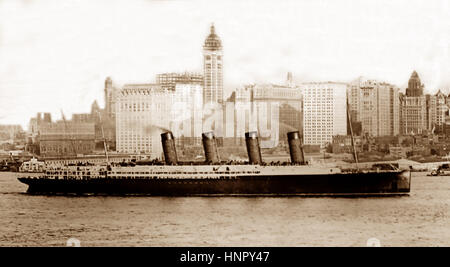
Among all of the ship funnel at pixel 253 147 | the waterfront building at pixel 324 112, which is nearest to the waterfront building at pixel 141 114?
the ship funnel at pixel 253 147

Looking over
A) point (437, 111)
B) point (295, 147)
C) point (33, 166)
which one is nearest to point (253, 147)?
point (295, 147)

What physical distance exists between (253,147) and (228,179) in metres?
1.47

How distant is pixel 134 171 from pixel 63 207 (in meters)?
1.22

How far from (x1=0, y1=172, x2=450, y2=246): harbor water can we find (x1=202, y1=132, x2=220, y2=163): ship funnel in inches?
23.3

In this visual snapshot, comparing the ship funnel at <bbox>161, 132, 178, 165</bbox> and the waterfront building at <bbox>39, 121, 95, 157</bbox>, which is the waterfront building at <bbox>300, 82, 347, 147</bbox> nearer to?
the ship funnel at <bbox>161, 132, 178, 165</bbox>

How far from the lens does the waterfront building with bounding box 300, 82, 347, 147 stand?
7.96m

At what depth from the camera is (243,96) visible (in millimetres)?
7926

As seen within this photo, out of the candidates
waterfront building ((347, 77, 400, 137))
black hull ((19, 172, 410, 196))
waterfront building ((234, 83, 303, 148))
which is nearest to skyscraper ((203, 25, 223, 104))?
waterfront building ((234, 83, 303, 148))

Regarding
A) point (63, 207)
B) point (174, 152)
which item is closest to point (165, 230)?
point (174, 152)

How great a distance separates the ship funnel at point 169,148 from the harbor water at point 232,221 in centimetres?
55

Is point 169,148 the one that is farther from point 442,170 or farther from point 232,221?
point 442,170

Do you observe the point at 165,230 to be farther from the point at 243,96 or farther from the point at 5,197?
the point at 5,197

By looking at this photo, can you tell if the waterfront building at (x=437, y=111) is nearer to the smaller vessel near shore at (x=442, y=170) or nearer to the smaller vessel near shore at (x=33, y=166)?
the smaller vessel near shore at (x=442, y=170)

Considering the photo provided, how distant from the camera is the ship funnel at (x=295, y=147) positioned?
830cm
